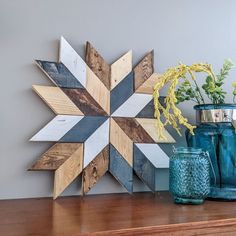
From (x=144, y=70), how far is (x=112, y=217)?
0.62m

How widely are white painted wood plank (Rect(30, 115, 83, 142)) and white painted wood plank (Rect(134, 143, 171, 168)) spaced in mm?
271

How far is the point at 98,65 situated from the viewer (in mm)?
1164

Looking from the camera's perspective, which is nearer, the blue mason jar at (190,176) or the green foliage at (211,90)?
the blue mason jar at (190,176)

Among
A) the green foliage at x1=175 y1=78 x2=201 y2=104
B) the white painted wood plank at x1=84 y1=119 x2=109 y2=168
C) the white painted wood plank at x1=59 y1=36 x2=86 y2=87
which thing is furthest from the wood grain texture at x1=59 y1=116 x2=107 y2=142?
the green foliage at x1=175 y1=78 x2=201 y2=104

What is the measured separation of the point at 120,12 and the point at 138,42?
0.13 meters

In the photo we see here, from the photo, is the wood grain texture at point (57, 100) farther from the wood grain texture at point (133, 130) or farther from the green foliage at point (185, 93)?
the green foliage at point (185, 93)

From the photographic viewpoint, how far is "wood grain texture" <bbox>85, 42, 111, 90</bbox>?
1.15 m

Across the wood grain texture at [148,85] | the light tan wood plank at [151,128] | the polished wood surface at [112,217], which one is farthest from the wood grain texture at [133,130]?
the polished wood surface at [112,217]

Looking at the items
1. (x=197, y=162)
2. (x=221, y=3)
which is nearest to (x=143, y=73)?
(x=197, y=162)

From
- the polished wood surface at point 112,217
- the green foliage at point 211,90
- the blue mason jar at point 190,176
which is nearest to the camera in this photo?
the polished wood surface at point 112,217

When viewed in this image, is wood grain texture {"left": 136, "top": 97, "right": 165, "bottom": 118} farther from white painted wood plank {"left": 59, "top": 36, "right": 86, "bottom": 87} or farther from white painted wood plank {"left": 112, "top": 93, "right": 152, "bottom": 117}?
white painted wood plank {"left": 59, "top": 36, "right": 86, "bottom": 87}

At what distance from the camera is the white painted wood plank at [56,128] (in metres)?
1.05

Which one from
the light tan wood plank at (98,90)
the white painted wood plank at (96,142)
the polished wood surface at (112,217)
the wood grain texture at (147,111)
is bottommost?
the polished wood surface at (112,217)

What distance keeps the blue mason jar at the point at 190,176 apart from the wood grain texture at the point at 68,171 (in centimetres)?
32
